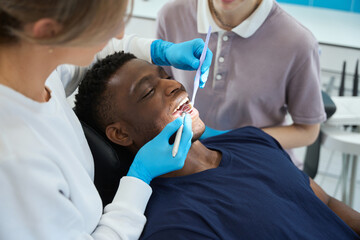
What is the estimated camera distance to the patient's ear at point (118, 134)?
120cm

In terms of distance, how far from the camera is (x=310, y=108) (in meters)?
1.46

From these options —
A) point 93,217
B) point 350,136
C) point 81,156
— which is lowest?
point 350,136

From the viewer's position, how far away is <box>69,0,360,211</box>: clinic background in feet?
8.11

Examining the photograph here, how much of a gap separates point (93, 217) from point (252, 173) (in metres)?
0.54

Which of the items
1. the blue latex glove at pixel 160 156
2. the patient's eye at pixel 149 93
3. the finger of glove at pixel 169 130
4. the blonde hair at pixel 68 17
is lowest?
the blue latex glove at pixel 160 156

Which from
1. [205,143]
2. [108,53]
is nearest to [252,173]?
[205,143]

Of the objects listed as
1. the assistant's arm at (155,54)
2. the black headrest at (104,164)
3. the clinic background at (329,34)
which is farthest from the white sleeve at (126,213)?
the clinic background at (329,34)

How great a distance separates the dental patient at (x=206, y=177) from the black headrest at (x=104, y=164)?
0.25 feet

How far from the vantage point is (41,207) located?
0.73 meters

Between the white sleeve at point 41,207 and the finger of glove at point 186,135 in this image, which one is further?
the finger of glove at point 186,135

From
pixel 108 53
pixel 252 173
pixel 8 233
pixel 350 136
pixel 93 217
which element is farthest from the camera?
pixel 350 136

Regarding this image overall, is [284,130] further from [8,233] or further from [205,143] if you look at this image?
[8,233]

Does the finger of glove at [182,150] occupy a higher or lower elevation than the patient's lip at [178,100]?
lower

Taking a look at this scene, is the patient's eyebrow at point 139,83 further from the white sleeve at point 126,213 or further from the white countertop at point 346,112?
the white countertop at point 346,112
